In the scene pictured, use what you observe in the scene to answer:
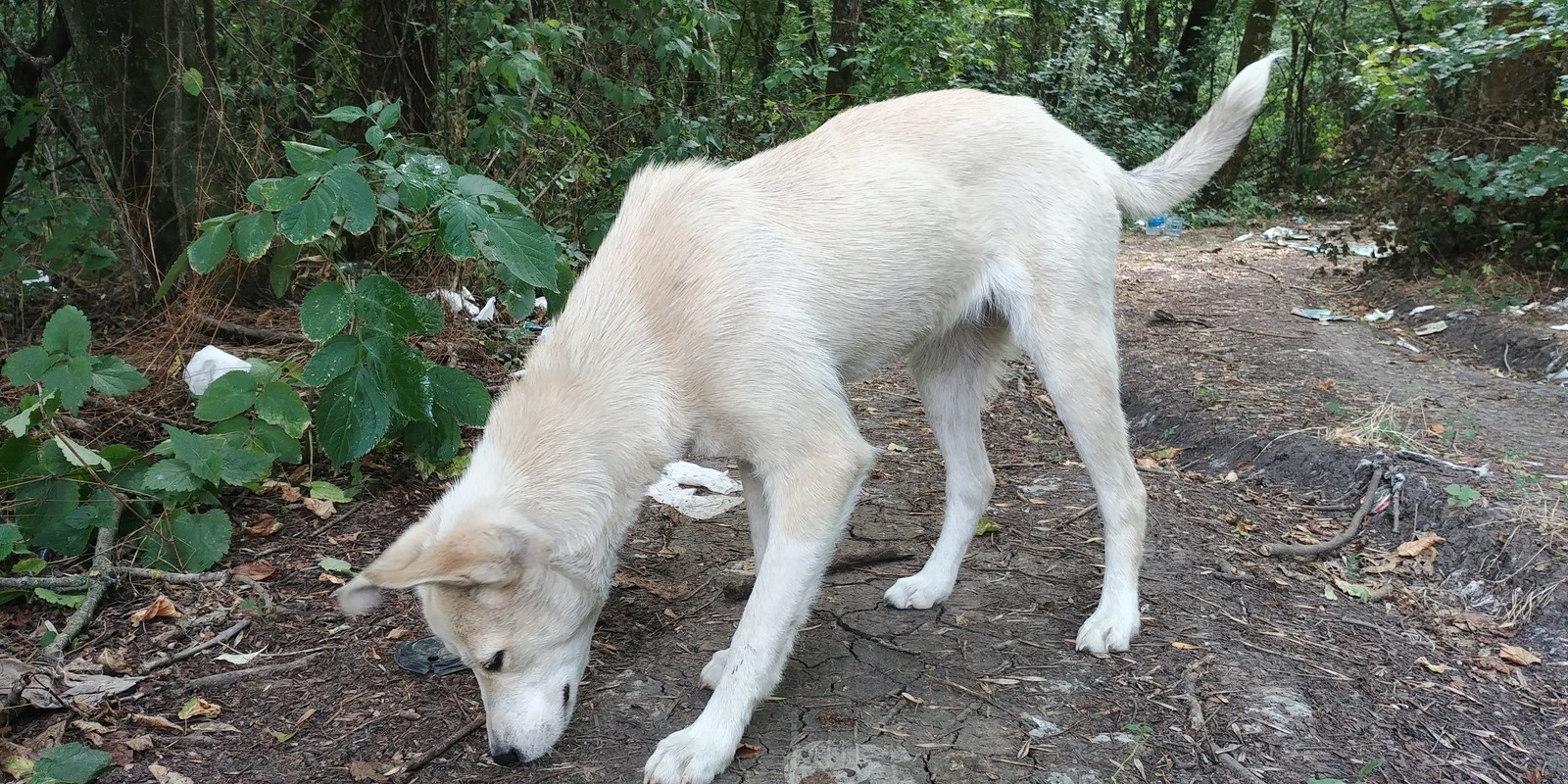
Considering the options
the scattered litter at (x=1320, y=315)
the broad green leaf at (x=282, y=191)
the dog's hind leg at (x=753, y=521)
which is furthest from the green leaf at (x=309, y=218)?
the scattered litter at (x=1320, y=315)

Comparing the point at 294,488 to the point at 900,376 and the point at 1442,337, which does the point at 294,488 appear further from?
the point at 1442,337

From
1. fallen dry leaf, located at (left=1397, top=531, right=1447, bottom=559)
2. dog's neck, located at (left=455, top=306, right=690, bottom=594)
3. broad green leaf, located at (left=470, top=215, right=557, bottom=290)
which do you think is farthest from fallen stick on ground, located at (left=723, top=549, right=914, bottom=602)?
fallen dry leaf, located at (left=1397, top=531, right=1447, bottom=559)

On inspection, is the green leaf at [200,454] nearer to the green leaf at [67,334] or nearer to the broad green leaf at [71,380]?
the broad green leaf at [71,380]

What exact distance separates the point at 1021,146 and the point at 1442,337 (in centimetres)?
555

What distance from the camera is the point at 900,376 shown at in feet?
22.9

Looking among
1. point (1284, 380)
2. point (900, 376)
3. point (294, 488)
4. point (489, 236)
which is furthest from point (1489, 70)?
point (294, 488)

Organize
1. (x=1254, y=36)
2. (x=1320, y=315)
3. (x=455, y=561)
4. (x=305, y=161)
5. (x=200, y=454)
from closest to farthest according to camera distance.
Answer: (x=455, y=561)
(x=305, y=161)
(x=200, y=454)
(x=1320, y=315)
(x=1254, y=36)

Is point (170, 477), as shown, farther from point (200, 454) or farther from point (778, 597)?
point (778, 597)

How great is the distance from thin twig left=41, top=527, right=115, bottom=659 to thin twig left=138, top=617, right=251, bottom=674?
26 cm

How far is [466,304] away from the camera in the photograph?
5352 millimetres

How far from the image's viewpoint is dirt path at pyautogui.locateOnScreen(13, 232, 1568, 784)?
9.16ft

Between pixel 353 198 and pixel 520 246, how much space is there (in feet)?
1.79

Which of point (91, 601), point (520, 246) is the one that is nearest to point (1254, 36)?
point (520, 246)

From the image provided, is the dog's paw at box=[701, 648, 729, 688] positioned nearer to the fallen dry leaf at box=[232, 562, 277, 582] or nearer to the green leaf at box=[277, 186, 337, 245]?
the fallen dry leaf at box=[232, 562, 277, 582]
